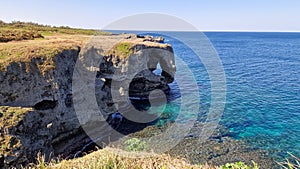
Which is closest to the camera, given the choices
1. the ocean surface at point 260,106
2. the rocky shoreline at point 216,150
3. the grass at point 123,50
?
the rocky shoreline at point 216,150

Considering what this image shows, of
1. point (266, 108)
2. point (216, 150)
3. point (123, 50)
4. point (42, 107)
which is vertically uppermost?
point (123, 50)

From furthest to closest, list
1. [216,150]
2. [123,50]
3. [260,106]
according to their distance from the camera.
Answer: [123,50] → [260,106] → [216,150]

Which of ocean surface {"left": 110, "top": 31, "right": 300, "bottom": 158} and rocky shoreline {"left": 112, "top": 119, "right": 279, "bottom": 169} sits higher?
ocean surface {"left": 110, "top": 31, "right": 300, "bottom": 158}

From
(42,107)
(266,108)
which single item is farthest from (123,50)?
(266,108)

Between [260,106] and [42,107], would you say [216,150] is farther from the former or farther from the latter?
[42,107]

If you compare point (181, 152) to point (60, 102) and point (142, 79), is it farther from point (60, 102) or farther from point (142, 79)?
point (142, 79)

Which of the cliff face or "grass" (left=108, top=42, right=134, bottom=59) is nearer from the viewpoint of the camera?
the cliff face

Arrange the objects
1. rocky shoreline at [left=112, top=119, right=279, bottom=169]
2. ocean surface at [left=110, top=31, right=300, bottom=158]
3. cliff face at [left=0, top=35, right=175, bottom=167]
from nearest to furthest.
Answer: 1. cliff face at [left=0, top=35, right=175, bottom=167]
2. rocky shoreline at [left=112, top=119, right=279, bottom=169]
3. ocean surface at [left=110, top=31, right=300, bottom=158]

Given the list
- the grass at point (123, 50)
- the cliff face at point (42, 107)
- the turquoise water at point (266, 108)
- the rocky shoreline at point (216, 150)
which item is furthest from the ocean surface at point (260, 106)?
the cliff face at point (42, 107)

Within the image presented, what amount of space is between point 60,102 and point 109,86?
1094cm

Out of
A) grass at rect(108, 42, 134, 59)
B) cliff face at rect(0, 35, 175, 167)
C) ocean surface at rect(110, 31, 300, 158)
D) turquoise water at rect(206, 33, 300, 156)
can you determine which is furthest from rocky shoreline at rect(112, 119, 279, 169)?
grass at rect(108, 42, 134, 59)

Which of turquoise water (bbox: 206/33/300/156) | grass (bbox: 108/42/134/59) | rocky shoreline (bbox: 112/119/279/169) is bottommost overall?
rocky shoreline (bbox: 112/119/279/169)

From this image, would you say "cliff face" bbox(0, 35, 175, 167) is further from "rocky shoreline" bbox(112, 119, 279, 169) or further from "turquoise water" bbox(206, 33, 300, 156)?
"turquoise water" bbox(206, 33, 300, 156)

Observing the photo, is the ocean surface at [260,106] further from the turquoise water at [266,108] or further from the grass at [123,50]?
the grass at [123,50]
